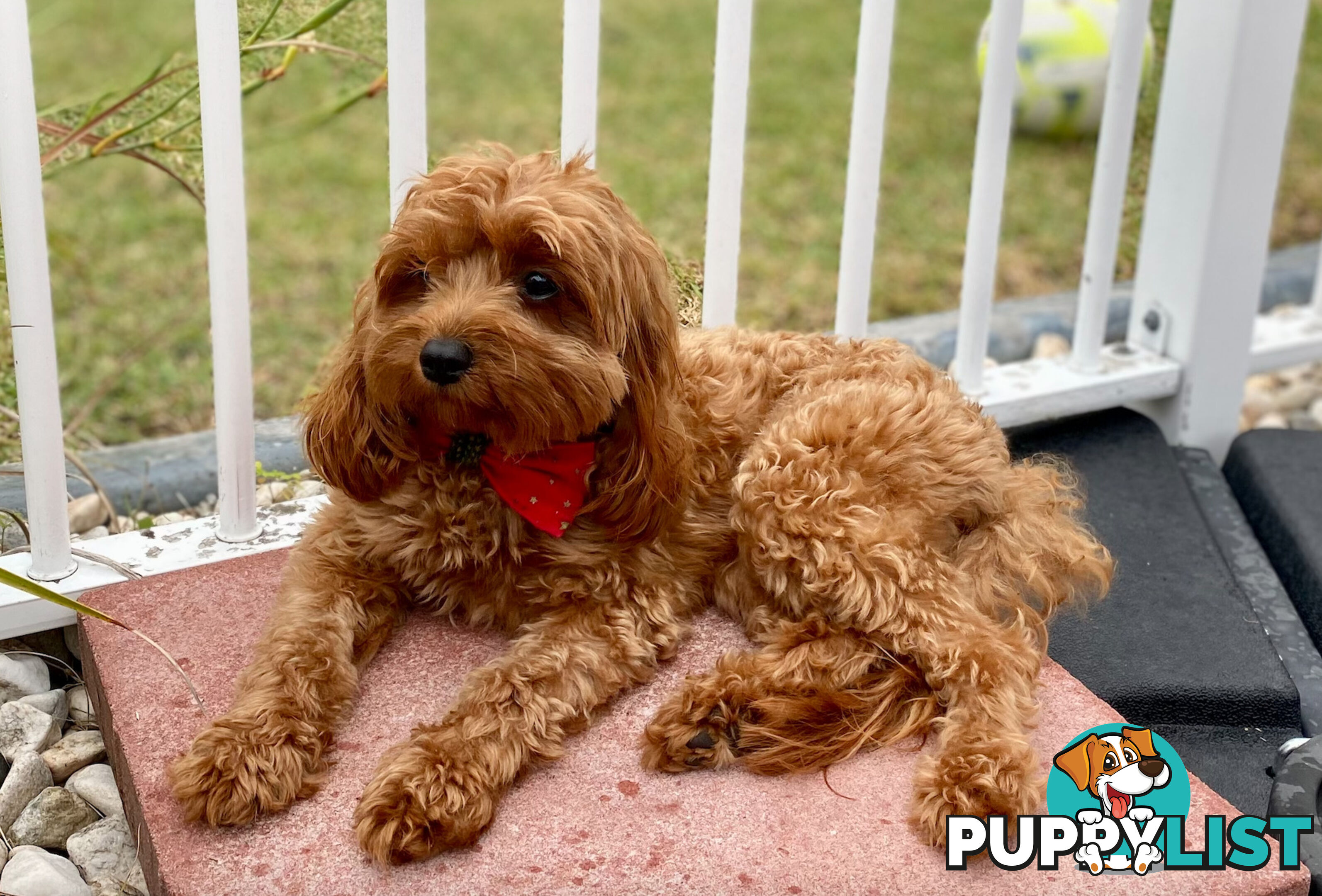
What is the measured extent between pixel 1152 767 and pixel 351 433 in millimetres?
1706

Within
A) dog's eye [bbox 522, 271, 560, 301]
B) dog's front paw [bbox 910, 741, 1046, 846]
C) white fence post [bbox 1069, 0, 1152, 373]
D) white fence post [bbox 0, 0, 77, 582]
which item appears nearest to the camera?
dog's front paw [bbox 910, 741, 1046, 846]

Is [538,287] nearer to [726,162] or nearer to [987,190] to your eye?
[726,162]

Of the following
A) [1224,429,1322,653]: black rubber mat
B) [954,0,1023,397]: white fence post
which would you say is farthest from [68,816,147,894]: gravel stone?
[1224,429,1322,653]: black rubber mat

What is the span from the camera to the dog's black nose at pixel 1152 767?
2.66 meters

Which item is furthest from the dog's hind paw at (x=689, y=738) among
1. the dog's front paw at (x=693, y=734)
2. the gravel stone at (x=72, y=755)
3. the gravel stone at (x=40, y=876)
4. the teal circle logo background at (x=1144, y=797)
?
the gravel stone at (x=72, y=755)

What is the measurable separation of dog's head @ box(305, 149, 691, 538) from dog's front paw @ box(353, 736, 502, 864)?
1.97 feet

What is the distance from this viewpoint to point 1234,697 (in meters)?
3.20

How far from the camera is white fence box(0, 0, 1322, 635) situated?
2.99 metres

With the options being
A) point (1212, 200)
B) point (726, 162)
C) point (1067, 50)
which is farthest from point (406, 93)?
point (1067, 50)

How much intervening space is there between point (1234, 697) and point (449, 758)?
1867 mm

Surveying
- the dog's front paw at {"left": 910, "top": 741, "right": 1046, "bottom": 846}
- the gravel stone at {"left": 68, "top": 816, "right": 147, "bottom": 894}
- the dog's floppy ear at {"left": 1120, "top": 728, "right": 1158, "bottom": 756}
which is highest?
the dog's front paw at {"left": 910, "top": 741, "right": 1046, "bottom": 846}

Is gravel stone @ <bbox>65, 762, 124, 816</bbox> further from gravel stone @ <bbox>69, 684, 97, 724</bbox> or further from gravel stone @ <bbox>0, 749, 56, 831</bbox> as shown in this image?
gravel stone @ <bbox>69, 684, 97, 724</bbox>

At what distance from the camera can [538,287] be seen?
2.58 meters

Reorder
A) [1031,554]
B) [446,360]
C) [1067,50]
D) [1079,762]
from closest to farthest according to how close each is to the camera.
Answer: [446,360] → [1079,762] → [1031,554] → [1067,50]
